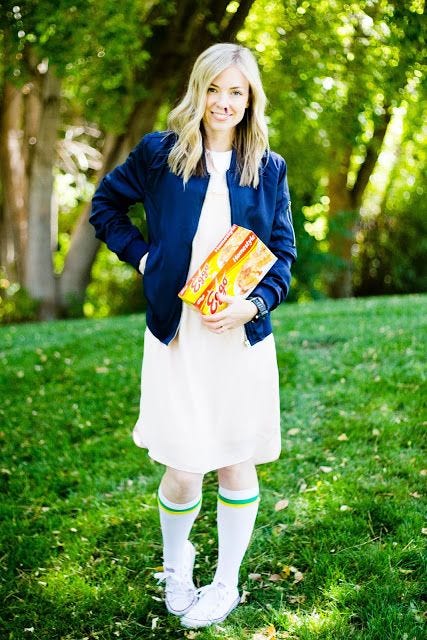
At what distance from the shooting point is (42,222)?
11008mm

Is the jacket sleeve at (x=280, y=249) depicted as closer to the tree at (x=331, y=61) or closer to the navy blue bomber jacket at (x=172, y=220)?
the navy blue bomber jacket at (x=172, y=220)

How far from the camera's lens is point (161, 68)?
8484mm

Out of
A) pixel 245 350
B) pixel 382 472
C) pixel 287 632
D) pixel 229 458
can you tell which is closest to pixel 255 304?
pixel 245 350

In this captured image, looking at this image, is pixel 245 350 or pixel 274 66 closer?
pixel 245 350

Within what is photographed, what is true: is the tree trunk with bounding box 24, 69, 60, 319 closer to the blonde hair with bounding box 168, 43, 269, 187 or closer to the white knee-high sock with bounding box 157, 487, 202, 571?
the blonde hair with bounding box 168, 43, 269, 187

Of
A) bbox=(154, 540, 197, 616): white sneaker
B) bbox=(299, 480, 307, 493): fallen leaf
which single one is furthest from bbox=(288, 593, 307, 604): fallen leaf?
bbox=(299, 480, 307, 493): fallen leaf

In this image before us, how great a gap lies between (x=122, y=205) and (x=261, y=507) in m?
1.74

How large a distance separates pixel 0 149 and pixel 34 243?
6.53 feet

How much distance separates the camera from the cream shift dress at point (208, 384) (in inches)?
107

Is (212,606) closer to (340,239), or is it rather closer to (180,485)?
(180,485)

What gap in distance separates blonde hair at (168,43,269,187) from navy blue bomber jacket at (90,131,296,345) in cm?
4

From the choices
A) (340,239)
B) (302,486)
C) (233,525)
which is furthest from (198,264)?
(340,239)

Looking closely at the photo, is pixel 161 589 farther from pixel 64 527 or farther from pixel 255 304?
pixel 255 304

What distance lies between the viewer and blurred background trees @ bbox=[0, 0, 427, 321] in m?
5.99
